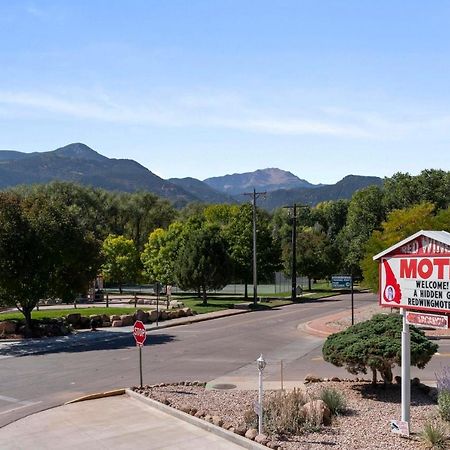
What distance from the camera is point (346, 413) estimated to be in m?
13.1

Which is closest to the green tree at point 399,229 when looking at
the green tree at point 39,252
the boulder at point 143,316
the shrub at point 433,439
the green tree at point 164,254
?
the boulder at point 143,316

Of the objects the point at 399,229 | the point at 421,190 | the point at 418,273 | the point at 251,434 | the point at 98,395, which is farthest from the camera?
the point at 421,190

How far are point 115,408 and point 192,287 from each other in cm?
3380

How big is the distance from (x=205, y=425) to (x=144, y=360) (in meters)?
10.2

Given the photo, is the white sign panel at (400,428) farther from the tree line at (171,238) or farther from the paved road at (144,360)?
the tree line at (171,238)

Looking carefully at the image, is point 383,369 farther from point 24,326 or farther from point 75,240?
point 24,326

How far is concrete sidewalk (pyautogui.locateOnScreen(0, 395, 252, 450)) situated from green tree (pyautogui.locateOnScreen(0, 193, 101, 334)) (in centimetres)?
1398

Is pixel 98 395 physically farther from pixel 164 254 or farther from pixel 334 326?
pixel 164 254

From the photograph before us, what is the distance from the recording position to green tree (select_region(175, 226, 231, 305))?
47.0 metres

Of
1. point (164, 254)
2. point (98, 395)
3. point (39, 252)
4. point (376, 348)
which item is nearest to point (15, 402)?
point (98, 395)

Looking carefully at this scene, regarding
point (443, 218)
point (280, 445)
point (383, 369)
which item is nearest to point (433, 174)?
point (443, 218)

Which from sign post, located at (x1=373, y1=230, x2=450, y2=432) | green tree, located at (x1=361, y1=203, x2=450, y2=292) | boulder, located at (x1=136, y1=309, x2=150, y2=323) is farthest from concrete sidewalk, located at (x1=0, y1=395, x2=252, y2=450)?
green tree, located at (x1=361, y1=203, x2=450, y2=292)

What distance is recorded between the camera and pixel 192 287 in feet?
158

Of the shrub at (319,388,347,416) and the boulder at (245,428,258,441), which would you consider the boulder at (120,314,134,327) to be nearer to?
the shrub at (319,388,347,416)
